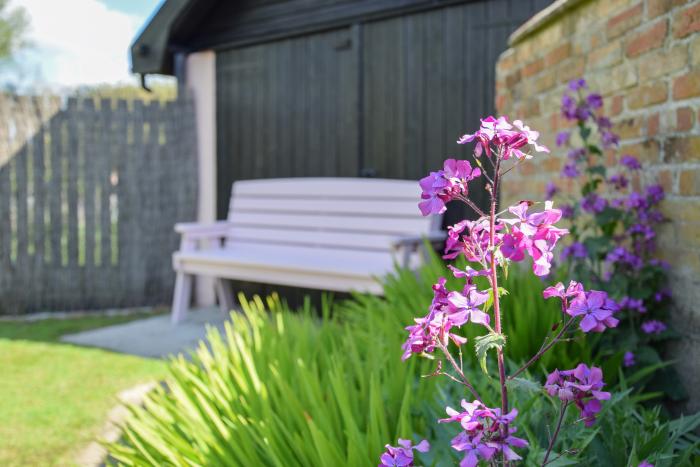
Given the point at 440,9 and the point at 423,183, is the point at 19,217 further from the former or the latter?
the point at 423,183

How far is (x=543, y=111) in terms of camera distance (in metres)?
3.04

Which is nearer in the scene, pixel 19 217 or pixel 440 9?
pixel 440 9

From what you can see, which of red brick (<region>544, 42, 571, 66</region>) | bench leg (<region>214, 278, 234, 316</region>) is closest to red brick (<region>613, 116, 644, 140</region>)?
red brick (<region>544, 42, 571, 66</region>)

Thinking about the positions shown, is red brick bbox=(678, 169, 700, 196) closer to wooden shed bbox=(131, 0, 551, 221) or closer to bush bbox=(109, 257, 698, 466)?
bush bbox=(109, 257, 698, 466)

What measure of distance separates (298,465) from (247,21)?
15.8 feet

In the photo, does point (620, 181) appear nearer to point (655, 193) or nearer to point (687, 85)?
point (655, 193)

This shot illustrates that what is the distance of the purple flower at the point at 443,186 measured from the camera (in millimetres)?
845

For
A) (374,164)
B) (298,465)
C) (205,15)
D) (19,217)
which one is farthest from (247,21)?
(298,465)

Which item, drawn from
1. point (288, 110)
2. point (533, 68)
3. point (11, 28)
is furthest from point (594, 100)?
point (11, 28)

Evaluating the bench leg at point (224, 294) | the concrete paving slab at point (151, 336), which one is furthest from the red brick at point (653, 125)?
the bench leg at point (224, 294)

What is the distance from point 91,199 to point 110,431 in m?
3.35

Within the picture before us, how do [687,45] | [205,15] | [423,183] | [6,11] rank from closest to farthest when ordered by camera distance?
[423,183] → [687,45] → [205,15] → [6,11]

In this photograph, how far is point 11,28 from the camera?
81.5 feet

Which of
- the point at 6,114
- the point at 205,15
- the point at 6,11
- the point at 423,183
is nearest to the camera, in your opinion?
the point at 423,183
